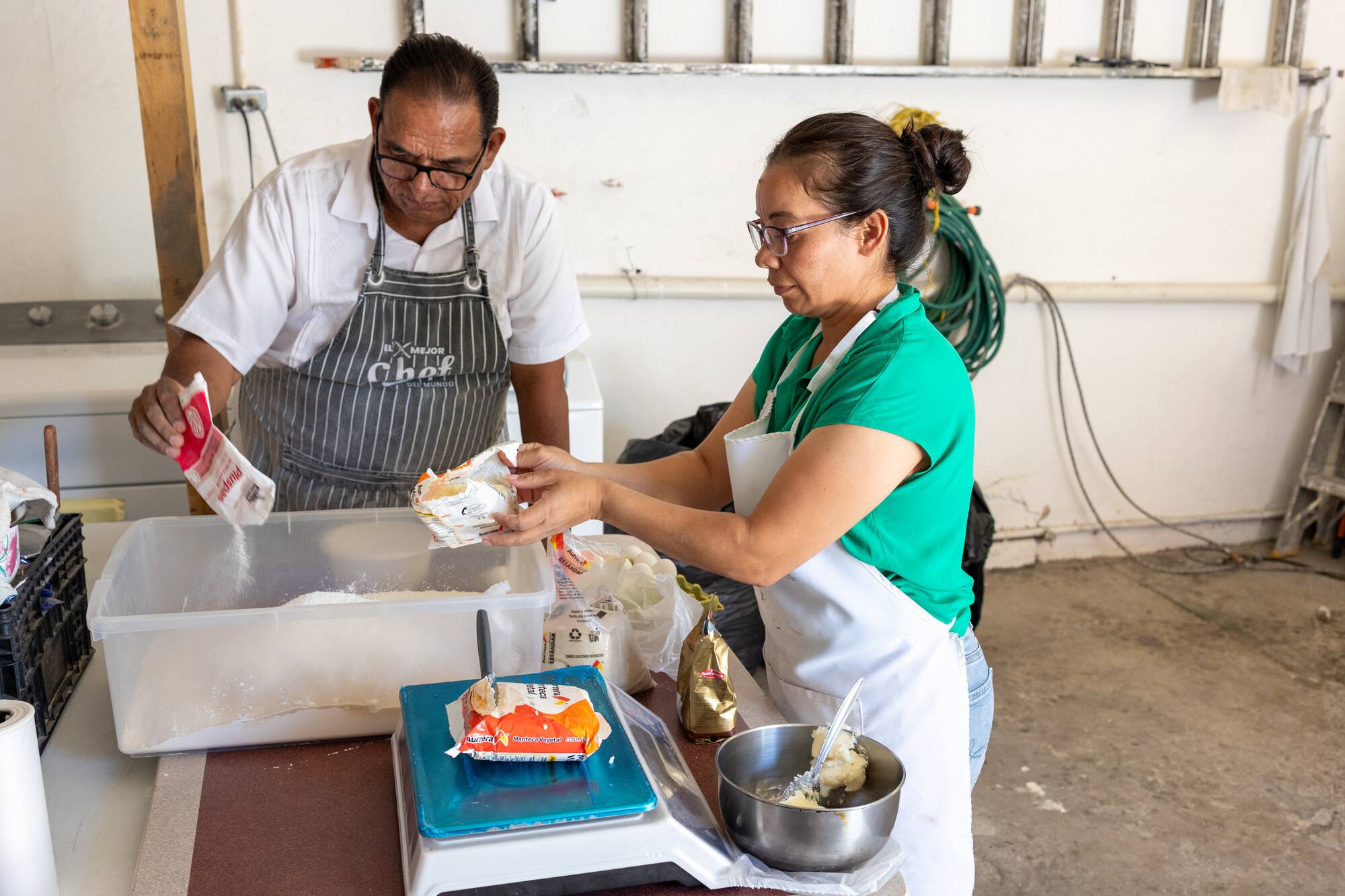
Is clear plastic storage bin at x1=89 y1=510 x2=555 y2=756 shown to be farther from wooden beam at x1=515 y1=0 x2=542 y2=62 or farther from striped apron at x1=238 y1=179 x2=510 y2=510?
wooden beam at x1=515 y1=0 x2=542 y2=62

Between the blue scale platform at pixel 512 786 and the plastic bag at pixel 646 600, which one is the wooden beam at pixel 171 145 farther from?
the blue scale platform at pixel 512 786

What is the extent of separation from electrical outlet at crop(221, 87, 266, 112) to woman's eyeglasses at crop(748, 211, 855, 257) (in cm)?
259

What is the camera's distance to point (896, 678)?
57.3 inches

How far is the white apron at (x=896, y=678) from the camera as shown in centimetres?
144

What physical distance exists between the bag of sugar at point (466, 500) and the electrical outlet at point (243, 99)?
102 inches

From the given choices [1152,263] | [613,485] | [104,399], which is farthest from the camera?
[1152,263]

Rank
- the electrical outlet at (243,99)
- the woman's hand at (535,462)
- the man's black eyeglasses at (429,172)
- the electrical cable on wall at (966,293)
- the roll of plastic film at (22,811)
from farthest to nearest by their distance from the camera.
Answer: the electrical cable on wall at (966,293), the electrical outlet at (243,99), the man's black eyeglasses at (429,172), the woman's hand at (535,462), the roll of plastic film at (22,811)

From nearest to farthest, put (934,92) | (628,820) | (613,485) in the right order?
1. (628,820)
2. (613,485)
3. (934,92)

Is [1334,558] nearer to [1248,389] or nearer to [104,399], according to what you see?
[1248,389]

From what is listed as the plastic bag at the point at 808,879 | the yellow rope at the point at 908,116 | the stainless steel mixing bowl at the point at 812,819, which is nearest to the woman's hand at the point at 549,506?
the stainless steel mixing bowl at the point at 812,819

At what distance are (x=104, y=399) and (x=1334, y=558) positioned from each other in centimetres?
501

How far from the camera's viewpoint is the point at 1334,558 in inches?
191

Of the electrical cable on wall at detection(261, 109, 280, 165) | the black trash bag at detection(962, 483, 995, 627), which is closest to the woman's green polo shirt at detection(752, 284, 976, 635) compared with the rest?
the black trash bag at detection(962, 483, 995, 627)

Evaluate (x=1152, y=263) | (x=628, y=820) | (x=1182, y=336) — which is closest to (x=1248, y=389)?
(x=1182, y=336)
